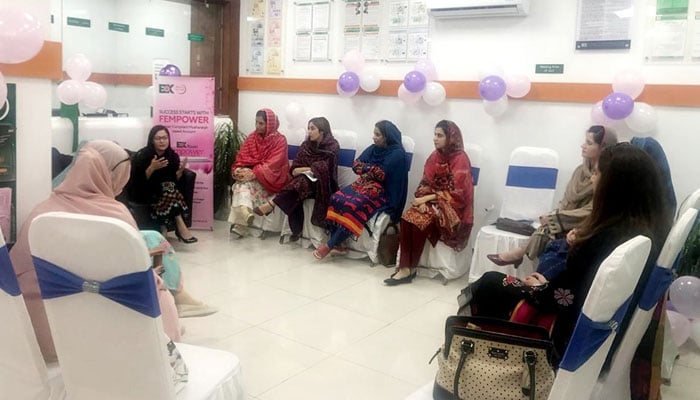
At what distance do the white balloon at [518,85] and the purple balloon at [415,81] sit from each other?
2.28 feet

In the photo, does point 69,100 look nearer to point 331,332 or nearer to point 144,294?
point 331,332

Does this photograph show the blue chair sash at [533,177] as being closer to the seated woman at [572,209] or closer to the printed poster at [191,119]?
the seated woman at [572,209]

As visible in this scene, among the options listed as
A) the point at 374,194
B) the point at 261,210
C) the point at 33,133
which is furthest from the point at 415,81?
the point at 33,133

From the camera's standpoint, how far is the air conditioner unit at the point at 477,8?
4.48 m

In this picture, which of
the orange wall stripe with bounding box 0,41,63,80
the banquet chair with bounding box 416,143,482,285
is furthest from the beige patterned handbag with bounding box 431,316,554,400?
the banquet chair with bounding box 416,143,482,285

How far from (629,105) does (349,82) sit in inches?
91.0

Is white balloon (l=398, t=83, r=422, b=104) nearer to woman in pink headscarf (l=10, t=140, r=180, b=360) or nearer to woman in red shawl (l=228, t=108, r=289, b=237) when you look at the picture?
woman in red shawl (l=228, t=108, r=289, b=237)

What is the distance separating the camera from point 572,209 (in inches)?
156

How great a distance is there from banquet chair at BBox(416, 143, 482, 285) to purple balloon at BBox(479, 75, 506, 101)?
16.4 inches

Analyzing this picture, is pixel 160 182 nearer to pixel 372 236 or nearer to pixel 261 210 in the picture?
pixel 261 210

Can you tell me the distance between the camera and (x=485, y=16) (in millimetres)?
4762

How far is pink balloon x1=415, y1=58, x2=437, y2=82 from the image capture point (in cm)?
499

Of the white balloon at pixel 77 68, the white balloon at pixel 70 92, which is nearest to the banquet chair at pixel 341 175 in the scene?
the white balloon at pixel 70 92

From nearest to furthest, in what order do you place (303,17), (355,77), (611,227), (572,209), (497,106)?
(611,227)
(572,209)
(497,106)
(355,77)
(303,17)
